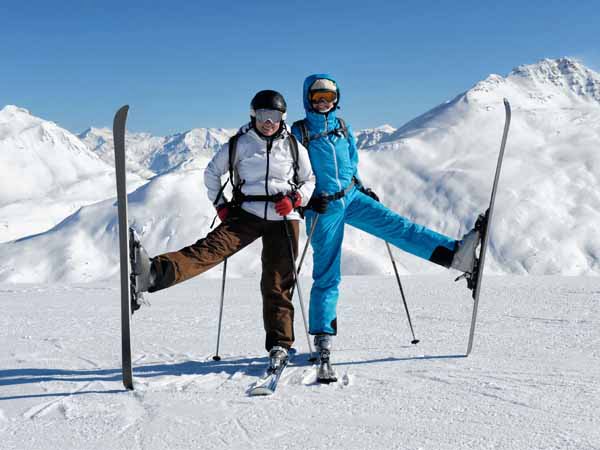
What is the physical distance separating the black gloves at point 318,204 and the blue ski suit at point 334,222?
85 mm

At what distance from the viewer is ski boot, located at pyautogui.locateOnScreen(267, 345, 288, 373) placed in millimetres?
3889

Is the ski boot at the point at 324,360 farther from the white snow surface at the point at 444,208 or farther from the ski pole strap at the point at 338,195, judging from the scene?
the white snow surface at the point at 444,208

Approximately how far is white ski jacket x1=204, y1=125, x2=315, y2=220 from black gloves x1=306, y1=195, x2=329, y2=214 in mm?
121

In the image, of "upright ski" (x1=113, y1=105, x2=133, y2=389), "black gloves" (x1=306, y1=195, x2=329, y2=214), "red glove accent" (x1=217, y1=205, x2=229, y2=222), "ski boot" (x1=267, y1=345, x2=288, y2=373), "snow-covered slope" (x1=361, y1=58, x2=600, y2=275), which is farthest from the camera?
"snow-covered slope" (x1=361, y1=58, x2=600, y2=275)

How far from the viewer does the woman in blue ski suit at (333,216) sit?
4.31 metres

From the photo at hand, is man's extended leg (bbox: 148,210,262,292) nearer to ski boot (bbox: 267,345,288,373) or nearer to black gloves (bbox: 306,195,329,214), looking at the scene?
black gloves (bbox: 306,195,329,214)

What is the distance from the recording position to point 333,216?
4371mm

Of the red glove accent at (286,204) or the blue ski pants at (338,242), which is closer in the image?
the red glove accent at (286,204)

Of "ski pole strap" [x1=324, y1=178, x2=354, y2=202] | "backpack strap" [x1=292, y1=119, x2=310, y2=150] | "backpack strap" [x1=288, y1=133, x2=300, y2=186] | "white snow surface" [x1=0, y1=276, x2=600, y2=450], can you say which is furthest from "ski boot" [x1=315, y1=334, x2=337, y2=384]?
"backpack strap" [x1=292, y1=119, x2=310, y2=150]

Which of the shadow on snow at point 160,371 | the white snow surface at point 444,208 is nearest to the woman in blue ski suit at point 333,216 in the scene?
the shadow on snow at point 160,371

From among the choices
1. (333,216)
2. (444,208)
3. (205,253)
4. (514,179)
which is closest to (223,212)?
(205,253)

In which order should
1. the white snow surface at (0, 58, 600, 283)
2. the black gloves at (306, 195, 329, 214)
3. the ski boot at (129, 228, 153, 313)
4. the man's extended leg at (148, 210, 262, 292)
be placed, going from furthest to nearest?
the white snow surface at (0, 58, 600, 283) → the black gloves at (306, 195, 329, 214) → the man's extended leg at (148, 210, 262, 292) → the ski boot at (129, 228, 153, 313)

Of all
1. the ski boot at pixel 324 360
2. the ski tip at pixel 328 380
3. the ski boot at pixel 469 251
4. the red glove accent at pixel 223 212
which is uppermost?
the red glove accent at pixel 223 212

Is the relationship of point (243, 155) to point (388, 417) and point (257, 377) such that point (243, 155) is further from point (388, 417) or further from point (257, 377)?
point (388, 417)
